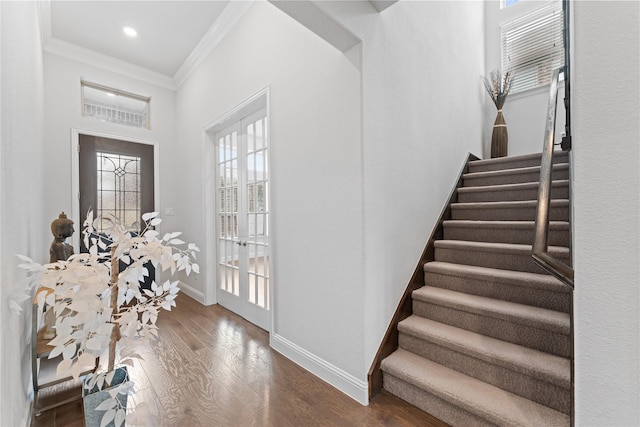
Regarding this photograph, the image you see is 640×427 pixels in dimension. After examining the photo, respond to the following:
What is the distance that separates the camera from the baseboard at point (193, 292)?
3623 millimetres

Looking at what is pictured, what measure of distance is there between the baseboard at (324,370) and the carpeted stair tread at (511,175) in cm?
251

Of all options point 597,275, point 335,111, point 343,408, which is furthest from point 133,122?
point 597,275

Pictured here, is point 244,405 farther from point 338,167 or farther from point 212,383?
point 338,167

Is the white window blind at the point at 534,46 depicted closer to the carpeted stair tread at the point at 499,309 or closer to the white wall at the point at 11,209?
the carpeted stair tread at the point at 499,309

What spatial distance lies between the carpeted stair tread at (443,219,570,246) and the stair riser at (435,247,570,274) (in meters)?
0.19

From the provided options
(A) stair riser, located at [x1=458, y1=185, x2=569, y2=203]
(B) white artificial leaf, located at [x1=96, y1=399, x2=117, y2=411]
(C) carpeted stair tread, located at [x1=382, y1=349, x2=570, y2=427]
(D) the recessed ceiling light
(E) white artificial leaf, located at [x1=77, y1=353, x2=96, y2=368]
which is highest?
(D) the recessed ceiling light

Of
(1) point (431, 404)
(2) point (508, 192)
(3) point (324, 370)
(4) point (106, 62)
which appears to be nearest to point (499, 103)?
(2) point (508, 192)

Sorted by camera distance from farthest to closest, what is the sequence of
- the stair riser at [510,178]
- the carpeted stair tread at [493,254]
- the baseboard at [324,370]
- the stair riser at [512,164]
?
1. the stair riser at [512,164]
2. the stair riser at [510,178]
3. the carpeted stair tread at [493,254]
4. the baseboard at [324,370]

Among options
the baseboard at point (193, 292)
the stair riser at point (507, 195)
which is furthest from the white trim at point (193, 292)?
the stair riser at point (507, 195)

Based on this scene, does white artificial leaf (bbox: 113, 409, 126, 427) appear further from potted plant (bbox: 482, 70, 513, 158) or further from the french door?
potted plant (bbox: 482, 70, 513, 158)

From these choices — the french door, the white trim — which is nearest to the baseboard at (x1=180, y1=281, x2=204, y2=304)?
the white trim

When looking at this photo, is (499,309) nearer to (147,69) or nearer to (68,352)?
(68,352)

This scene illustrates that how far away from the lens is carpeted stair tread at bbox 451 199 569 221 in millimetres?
2291

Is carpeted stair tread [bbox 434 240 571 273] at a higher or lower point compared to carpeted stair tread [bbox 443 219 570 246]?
lower
